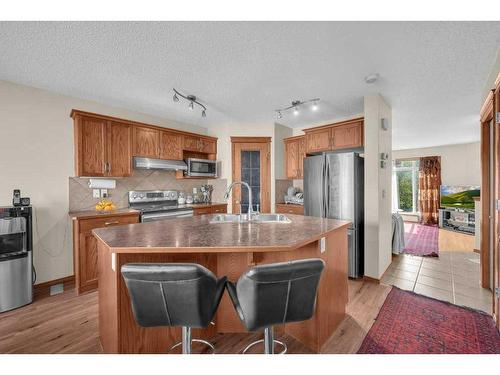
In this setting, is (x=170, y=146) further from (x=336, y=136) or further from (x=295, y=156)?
(x=336, y=136)

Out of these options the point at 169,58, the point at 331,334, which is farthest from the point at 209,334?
the point at 169,58

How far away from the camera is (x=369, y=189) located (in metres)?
3.06

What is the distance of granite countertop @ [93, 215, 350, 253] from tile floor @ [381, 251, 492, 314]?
1.77 m

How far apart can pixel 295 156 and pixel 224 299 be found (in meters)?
3.20

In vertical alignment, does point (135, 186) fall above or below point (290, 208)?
above

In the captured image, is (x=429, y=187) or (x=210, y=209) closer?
(x=210, y=209)

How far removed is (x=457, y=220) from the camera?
6.55 meters

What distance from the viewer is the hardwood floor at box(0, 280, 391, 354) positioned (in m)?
1.78

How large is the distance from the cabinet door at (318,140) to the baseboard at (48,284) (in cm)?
398

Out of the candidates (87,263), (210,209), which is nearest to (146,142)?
(210,209)

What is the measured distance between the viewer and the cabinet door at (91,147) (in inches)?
119

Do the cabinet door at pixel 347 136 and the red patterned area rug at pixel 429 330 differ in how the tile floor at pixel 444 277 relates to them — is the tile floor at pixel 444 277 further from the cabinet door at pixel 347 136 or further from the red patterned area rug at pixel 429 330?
the cabinet door at pixel 347 136

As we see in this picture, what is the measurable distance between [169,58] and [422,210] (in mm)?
8599

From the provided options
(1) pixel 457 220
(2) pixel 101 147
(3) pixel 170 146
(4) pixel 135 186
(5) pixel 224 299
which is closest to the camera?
(5) pixel 224 299
